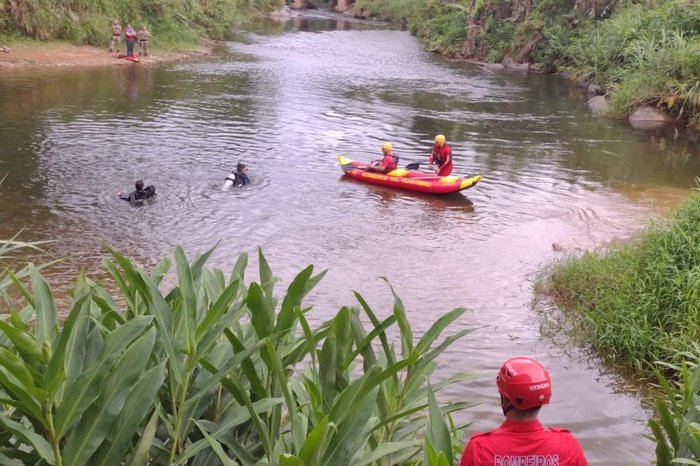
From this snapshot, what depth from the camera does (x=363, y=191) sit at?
13.0 metres

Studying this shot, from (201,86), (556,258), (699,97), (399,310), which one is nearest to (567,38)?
(699,97)

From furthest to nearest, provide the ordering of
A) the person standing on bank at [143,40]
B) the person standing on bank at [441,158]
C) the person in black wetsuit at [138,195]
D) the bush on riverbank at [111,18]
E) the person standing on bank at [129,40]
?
the person standing on bank at [143,40]
the person standing on bank at [129,40]
the bush on riverbank at [111,18]
the person standing on bank at [441,158]
the person in black wetsuit at [138,195]

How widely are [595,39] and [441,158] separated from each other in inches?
639

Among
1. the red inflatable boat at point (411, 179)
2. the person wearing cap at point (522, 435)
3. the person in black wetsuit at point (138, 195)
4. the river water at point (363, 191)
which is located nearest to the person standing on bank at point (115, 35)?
the river water at point (363, 191)

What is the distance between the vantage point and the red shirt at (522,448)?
2.65m

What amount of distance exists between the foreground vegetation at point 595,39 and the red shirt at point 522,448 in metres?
18.4

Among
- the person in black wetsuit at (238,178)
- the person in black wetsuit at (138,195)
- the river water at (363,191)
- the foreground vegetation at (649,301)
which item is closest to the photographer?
the foreground vegetation at (649,301)

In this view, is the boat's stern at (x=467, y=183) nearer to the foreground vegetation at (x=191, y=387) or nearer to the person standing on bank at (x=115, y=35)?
the foreground vegetation at (x=191, y=387)

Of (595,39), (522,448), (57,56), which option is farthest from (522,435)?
(595,39)

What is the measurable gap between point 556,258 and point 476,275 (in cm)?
112

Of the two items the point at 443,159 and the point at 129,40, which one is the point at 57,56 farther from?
the point at 443,159

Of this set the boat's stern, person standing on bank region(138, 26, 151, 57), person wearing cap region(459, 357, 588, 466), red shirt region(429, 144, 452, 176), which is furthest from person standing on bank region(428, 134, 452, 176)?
person standing on bank region(138, 26, 151, 57)

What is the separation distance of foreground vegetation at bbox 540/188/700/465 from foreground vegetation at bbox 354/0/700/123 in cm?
1301

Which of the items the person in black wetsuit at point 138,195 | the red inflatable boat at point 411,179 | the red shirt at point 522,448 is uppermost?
the red shirt at point 522,448
